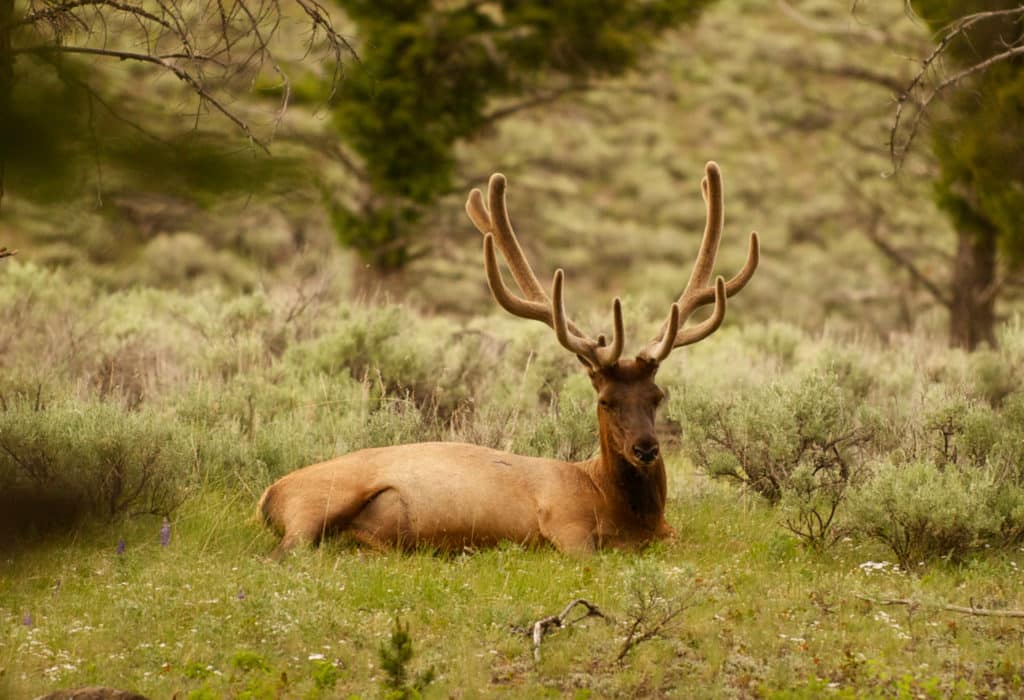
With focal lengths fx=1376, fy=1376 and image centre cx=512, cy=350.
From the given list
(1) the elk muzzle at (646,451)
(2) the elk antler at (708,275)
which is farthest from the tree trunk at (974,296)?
(1) the elk muzzle at (646,451)

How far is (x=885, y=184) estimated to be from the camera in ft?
123

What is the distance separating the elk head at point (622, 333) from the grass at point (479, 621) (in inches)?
25.2

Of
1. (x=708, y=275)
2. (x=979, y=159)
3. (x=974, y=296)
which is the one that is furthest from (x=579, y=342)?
(x=974, y=296)

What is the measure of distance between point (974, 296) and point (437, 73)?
8134mm

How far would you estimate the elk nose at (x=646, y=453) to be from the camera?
696cm

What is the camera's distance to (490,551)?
23.4 feet

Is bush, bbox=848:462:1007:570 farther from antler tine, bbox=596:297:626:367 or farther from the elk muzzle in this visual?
antler tine, bbox=596:297:626:367

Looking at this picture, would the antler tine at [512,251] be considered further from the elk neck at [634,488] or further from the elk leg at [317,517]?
the elk leg at [317,517]

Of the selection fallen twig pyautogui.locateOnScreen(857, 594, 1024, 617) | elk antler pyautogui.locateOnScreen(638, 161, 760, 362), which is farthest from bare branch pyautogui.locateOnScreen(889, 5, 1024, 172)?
fallen twig pyautogui.locateOnScreen(857, 594, 1024, 617)

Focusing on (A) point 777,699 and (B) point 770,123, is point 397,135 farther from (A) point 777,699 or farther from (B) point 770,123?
(B) point 770,123

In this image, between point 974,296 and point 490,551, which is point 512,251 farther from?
point 974,296

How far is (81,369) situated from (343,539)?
4350 millimetres

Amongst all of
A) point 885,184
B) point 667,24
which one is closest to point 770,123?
point 885,184

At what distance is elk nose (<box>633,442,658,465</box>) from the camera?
696 centimetres
